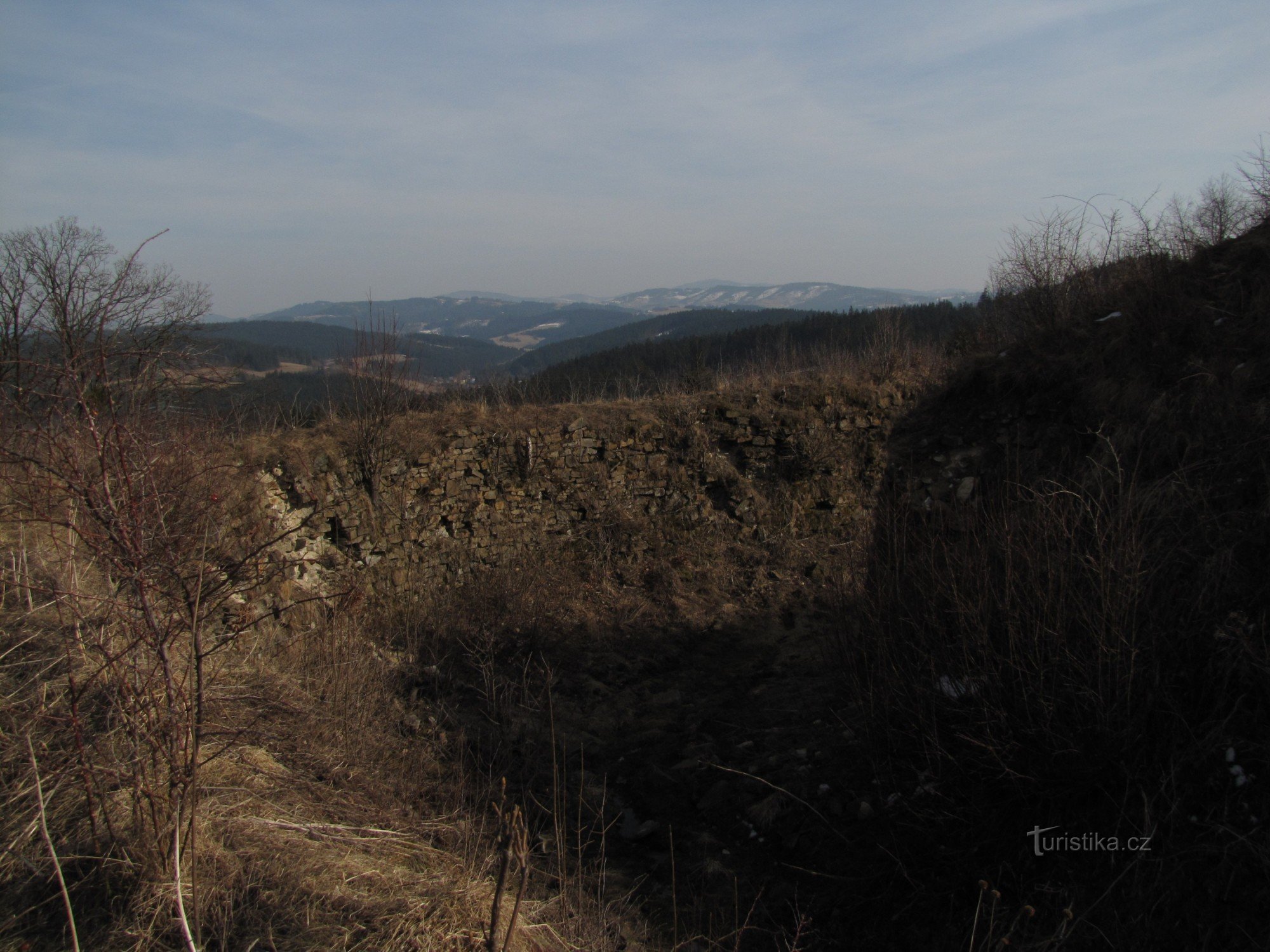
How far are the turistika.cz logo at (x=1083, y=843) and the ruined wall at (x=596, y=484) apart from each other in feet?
22.1

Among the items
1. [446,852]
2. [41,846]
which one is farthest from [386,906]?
[41,846]

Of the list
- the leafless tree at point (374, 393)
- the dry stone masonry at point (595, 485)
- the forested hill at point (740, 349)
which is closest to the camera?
the dry stone masonry at point (595, 485)

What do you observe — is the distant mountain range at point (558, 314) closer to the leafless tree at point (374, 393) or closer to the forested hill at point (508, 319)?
the forested hill at point (508, 319)

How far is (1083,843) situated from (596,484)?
7.59 meters

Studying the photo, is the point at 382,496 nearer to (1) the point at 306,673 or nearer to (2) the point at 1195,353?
(1) the point at 306,673

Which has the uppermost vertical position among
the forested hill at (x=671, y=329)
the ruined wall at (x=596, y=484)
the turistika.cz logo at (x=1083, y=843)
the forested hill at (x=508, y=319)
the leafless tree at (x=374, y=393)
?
the forested hill at (x=508, y=319)

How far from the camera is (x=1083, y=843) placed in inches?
114

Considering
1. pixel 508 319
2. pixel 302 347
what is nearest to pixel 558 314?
Result: pixel 508 319

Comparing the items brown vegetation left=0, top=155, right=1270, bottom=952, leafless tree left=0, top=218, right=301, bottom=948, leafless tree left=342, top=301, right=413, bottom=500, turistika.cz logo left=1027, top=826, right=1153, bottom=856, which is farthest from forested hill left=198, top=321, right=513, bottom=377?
turistika.cz logo left=1027, top=826, right=1153, bottom=856

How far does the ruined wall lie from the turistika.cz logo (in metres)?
6.73

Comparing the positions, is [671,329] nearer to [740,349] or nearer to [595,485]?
[740,349]

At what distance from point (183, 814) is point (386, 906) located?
94 centimetres

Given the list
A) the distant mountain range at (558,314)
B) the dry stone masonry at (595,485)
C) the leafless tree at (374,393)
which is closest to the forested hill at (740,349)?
the dry stone masonry at (595,485)

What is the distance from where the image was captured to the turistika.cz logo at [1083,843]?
2734 mm
